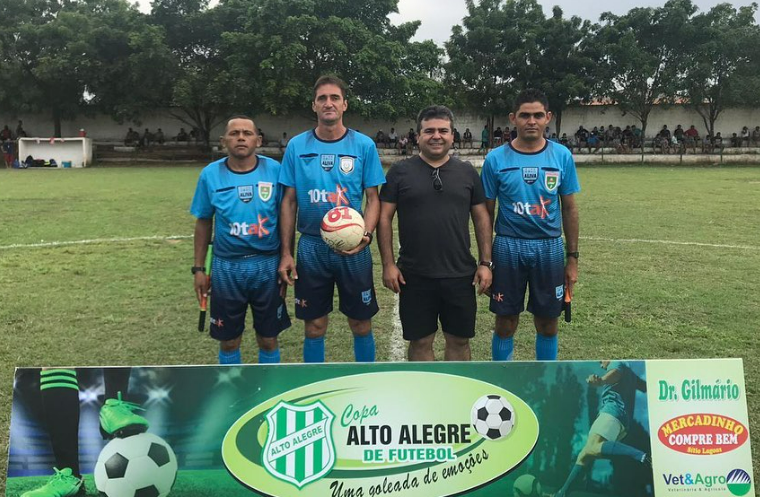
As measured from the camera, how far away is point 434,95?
1203 inches

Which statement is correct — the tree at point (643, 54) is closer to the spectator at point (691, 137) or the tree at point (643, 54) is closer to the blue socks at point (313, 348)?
the spectator at point (691, 137)

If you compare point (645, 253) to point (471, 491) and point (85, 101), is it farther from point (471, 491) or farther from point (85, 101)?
point (85, 101)

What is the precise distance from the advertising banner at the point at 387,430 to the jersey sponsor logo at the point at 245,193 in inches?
51.0

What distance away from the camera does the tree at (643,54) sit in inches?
1180

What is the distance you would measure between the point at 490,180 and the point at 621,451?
72.4 inches

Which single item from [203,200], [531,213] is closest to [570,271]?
[531,213]

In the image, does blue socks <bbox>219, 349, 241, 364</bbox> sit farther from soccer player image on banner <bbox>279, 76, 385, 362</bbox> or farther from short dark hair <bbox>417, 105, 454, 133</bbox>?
short dark hair <bbox>417, 105, 454, 133</bbox>

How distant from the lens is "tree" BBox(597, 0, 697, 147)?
29984 mm

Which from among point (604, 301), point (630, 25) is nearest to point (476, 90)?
point (630, 25)

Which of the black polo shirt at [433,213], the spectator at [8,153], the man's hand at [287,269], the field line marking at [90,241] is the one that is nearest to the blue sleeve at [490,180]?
the black polo shirt at [433,213]

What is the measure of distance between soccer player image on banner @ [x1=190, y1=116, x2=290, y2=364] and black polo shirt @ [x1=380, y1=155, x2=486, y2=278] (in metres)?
0.78

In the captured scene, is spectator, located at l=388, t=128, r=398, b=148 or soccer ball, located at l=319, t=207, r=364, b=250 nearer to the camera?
soccer ball, located at l=319, t=207, r=364, b=250

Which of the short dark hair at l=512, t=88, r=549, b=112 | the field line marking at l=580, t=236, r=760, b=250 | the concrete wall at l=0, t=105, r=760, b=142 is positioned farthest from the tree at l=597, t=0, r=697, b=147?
the short dark hair at l=512, t=88, r=549, b=112

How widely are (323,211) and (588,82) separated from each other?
31321 millimetres
